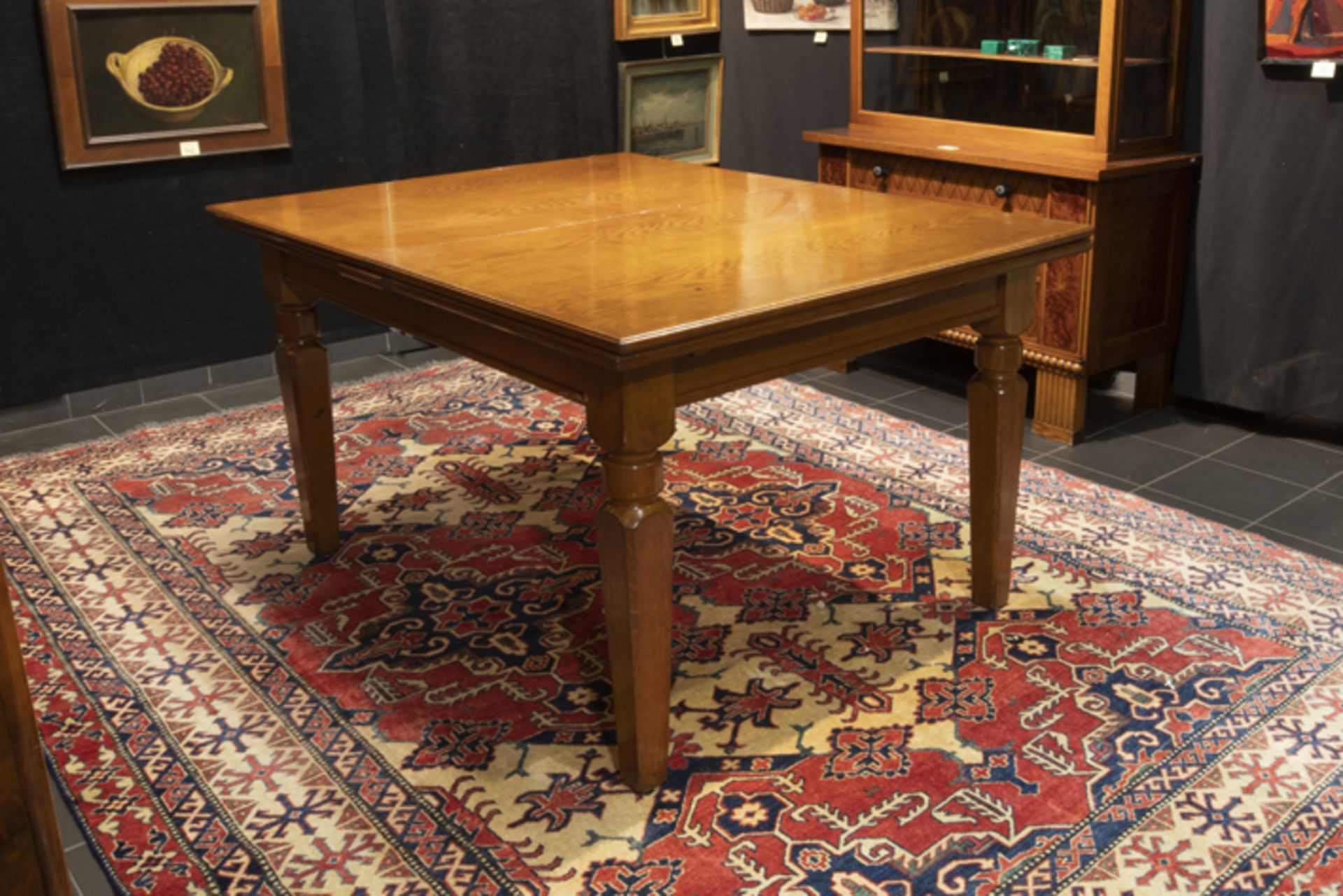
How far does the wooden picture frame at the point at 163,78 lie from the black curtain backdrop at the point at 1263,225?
4.08m

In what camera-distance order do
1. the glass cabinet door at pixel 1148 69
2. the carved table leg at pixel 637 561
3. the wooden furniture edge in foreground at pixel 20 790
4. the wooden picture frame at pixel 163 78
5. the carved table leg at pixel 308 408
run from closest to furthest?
the wooden furniture edge in foreground at pixel 20 790 < the carved table leg at pixel 637 561 < the carved table leg at pixel 308 408 < the glass cabinet door at pixel 1148 69 < the wooden picture frame at pixel 163 78

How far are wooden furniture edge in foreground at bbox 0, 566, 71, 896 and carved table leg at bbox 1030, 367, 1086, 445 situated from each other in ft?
14.1

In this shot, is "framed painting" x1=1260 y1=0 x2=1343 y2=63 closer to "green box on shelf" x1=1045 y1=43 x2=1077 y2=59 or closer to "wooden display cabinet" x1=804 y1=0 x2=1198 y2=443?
"wooden display cabinet" x1=804 y1=0 x2=1198 y2=443

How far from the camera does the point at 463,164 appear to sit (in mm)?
→ 6719

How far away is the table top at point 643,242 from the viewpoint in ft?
9.00

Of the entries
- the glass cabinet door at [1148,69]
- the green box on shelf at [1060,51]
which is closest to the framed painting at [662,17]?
the green box on shelf at [1060,51]

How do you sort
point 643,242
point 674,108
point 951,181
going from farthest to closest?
point 674,108, point 951,181, point 643,242

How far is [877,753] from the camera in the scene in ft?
10.1

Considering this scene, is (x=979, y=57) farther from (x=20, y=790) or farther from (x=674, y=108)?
(x=20, y=790)

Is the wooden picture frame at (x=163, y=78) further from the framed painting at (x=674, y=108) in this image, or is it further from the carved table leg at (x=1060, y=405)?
the carved table leg at (x=1060, y=405)

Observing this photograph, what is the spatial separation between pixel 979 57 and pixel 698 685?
11.0 feet

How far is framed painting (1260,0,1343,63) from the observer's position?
14.9 ft

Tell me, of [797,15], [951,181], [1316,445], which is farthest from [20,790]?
[797,15]

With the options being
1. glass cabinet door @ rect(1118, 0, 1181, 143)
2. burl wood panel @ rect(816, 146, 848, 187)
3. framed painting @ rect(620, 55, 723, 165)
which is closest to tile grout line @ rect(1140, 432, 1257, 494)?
glass cabinet door @ rect(1118, 0, 1181, 143)
